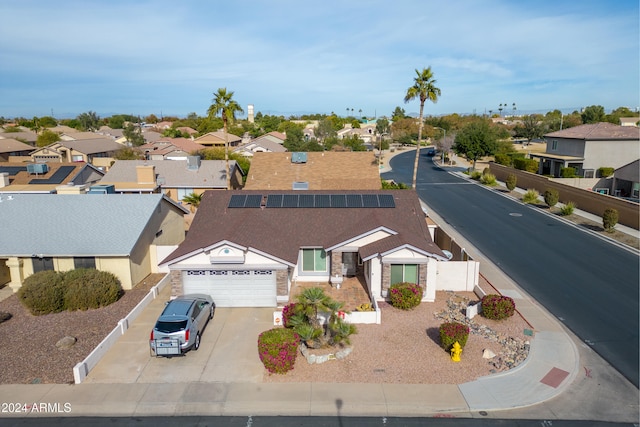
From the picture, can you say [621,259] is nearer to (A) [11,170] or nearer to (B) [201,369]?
(B) [201,369]

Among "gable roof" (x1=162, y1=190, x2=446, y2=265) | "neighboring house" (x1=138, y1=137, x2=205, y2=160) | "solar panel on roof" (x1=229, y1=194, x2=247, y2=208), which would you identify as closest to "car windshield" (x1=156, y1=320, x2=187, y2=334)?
"gable roof" (x1=162, y1=190, x2=446, y2=265)

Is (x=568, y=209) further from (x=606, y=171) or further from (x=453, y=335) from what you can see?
(x=453, y=335)

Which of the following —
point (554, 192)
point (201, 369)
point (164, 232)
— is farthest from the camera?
point (554, 192)

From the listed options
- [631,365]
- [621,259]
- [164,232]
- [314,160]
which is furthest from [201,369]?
[314,160]

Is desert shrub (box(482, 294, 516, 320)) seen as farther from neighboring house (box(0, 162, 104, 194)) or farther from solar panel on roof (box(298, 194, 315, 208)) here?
neighboring house (box(0, 162, 104, 194))

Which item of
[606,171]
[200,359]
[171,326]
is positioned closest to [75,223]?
[171,326]
